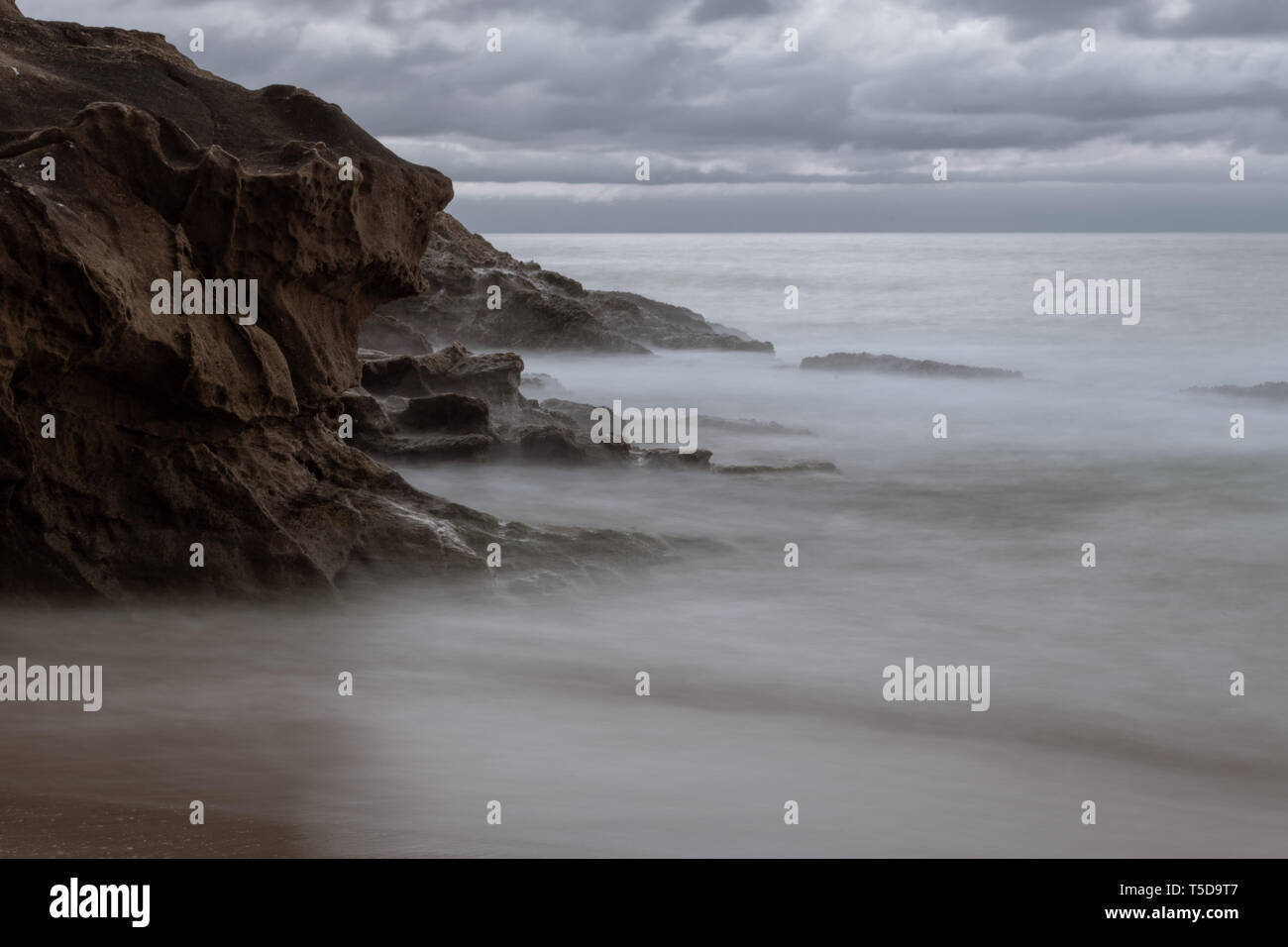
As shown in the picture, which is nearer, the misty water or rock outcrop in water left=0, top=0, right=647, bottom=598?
the misty water

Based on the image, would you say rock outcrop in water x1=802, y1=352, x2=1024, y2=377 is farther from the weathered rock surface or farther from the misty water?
the misty water

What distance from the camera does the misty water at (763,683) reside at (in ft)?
15.2

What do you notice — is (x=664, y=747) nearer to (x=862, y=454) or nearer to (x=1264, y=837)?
(x=1264, y=837)

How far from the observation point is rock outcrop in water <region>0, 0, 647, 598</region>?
20.0 ft

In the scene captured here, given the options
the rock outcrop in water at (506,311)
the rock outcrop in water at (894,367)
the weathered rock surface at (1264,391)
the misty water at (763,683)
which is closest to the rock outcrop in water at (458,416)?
the misty water at (763,683)

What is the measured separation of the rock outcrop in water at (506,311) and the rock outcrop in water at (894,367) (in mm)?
1797

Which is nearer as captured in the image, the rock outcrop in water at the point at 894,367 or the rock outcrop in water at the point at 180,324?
the rock outcrop in water at the point at 180,324

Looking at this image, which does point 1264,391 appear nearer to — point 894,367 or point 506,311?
point 894,367

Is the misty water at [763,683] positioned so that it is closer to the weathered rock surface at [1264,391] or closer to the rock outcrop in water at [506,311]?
the weathered rock surface at [1264,391]

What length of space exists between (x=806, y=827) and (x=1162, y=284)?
4856 centimetres

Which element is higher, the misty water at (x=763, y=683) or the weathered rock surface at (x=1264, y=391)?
the weathered rock surface at (x=1264, y=391)

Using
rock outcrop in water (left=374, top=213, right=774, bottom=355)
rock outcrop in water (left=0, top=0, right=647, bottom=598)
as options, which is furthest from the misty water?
rock outcrop in water (left=374, top=213, right=774, bottom=355)

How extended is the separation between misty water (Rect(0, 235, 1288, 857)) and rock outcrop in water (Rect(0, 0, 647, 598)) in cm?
40

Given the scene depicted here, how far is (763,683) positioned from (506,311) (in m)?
13.9
